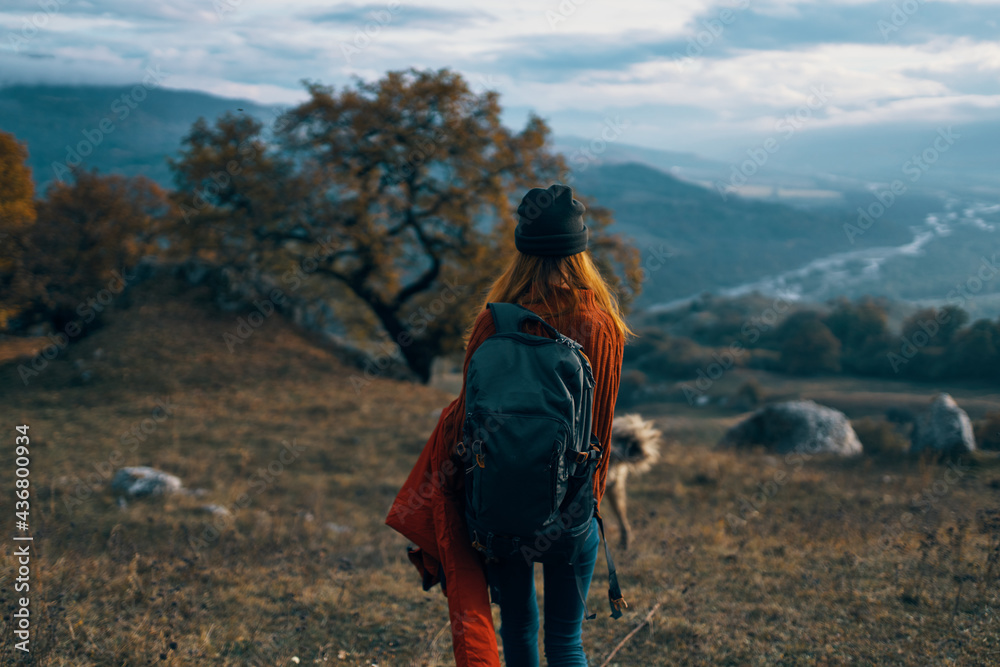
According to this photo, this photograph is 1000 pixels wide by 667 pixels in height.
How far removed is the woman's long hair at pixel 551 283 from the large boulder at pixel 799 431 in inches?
504

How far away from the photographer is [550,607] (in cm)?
232

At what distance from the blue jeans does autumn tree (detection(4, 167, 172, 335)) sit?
19993mm

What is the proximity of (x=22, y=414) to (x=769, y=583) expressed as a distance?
13.7m

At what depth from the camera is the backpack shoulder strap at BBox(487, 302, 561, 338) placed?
6.87 feet

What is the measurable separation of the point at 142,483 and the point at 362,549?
3.68 metres

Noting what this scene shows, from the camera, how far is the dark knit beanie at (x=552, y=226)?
2232mm

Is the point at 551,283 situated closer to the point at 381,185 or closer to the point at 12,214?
the point at 381,185

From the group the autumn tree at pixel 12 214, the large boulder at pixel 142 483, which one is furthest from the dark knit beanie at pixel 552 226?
the autumn tree at pixel 12 214

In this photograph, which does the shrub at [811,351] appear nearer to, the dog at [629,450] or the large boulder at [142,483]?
the dog at [629,450]

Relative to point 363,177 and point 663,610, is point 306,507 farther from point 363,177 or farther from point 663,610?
point 363,177

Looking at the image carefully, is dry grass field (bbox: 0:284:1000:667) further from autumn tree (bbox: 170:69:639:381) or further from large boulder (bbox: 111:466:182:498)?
autumn tree (bbox: 170:69:639:381)

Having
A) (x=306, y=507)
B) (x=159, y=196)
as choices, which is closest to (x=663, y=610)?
(x=306, y=507)

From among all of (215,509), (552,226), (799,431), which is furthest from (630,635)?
(799,431)

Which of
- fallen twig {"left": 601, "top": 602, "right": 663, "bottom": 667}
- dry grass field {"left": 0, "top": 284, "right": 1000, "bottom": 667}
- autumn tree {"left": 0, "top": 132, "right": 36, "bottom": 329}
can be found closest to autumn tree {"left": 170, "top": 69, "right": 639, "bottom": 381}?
autumn tree {"left": 0, "top": 132, "right": 36, "bottom": 329}
